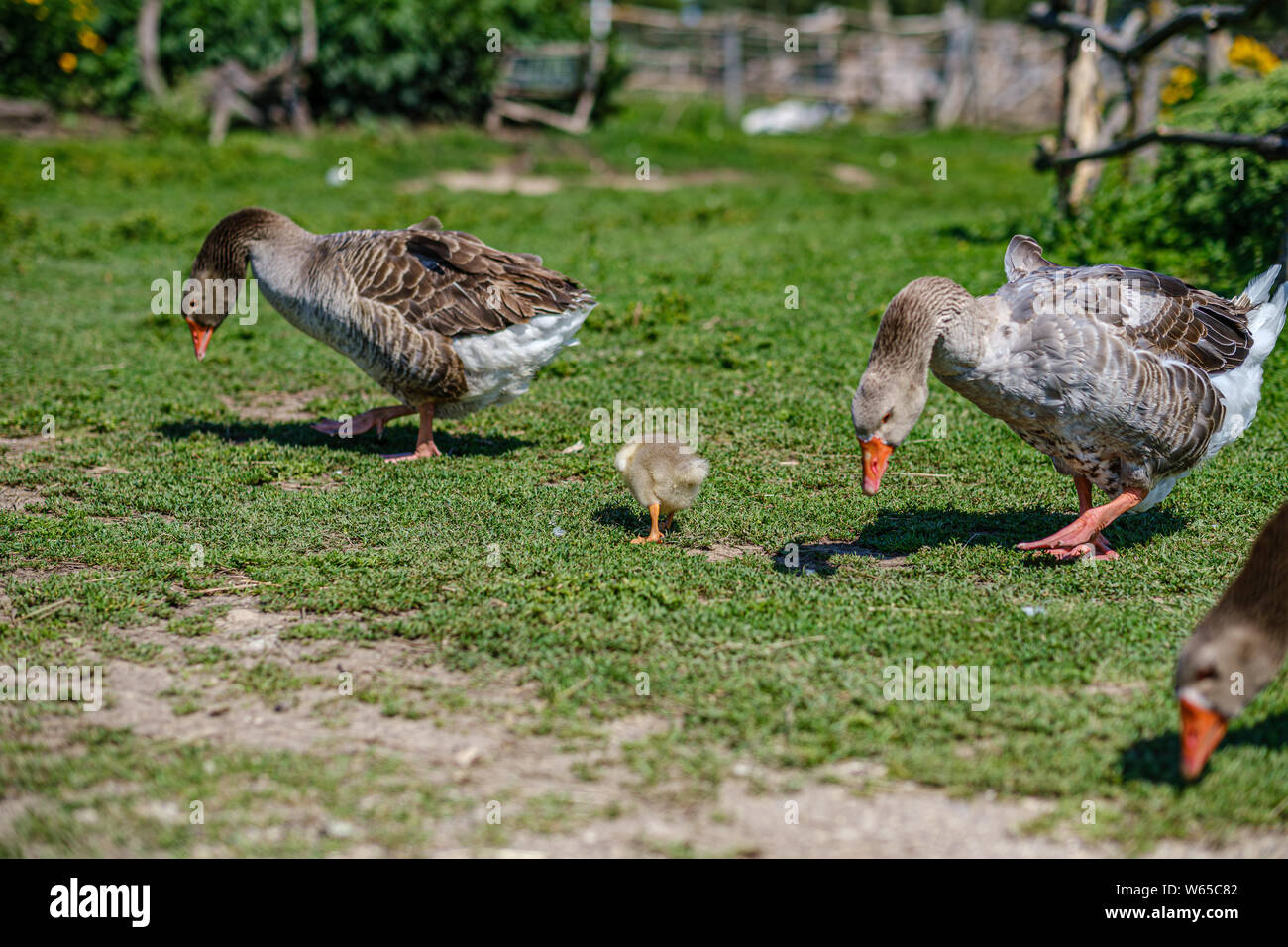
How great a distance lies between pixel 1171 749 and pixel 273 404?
8200 mm

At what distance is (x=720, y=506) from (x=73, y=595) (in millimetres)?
3961

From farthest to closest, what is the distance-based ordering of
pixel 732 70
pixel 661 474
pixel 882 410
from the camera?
1. pixel 732 70
2. pixel 661 474
3. pixel 882 410

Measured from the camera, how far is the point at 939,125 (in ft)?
117

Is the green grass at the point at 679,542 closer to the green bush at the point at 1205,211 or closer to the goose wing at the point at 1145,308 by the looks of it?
the green bush at the point at 1205,211

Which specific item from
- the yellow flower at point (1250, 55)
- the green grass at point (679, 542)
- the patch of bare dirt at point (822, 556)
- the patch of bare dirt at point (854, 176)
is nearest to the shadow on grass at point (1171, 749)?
the green grass at point (679, 542)

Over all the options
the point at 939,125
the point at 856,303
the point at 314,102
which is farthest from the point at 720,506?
the point at 939,125

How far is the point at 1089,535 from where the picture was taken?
6391 millimetres

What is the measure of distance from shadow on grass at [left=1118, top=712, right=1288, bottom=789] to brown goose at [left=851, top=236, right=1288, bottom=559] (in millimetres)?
Result: 1752

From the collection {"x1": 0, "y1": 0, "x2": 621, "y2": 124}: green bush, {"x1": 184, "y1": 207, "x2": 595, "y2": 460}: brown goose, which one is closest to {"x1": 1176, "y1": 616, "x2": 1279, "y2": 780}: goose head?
{"x1": 184, "y1": 207, "x2": 595, "y2": 460}: brown goose

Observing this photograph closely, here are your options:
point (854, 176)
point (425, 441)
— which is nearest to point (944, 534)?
point (425, 441)

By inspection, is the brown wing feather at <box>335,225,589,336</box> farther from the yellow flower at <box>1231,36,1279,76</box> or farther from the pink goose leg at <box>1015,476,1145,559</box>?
the yellow flower at <box>1231,36,1279,76</box>

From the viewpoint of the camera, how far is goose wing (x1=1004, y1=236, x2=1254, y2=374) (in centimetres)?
627

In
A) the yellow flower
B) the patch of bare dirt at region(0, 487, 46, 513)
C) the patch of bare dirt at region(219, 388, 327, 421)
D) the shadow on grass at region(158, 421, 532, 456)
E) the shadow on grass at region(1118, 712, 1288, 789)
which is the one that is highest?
the yellow flower

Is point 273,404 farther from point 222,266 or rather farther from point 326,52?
point 326,52
